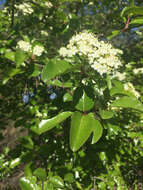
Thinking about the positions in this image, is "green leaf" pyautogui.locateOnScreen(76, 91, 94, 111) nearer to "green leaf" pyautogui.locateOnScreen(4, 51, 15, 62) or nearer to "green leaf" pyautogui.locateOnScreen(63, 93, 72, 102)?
"green leaf" pyautogui.locateOnScreen(63, 93, 72, 102)

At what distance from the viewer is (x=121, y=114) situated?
1.45m

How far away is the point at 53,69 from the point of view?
706mm

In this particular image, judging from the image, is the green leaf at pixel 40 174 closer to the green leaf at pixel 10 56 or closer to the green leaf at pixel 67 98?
→ the green leaf at pixel 67 98

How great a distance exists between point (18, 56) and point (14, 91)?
1084mm

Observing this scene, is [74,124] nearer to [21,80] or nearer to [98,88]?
[98,88]

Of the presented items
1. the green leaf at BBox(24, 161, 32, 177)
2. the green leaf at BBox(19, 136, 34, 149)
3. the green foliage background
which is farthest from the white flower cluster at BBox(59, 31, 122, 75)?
the green leaf at BBox(24, 161, 32, 177)

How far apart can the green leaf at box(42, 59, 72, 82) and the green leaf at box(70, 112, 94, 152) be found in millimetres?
194

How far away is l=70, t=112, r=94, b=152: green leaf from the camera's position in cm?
71

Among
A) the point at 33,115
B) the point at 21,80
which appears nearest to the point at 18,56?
the point at 33,115

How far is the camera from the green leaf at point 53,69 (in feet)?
2.27

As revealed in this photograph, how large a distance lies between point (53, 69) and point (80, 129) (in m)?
0.25

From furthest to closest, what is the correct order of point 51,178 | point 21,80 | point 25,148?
point 21,80
point 25,148
point 51,178

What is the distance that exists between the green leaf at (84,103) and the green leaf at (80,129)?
3cm

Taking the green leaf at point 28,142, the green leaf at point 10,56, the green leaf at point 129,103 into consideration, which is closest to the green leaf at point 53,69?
the green leaf at point 10,56
